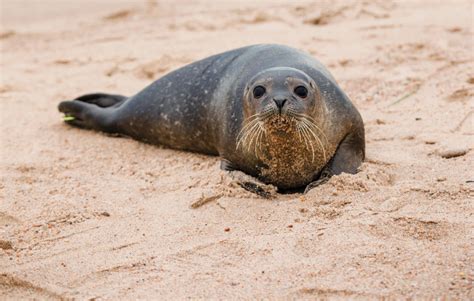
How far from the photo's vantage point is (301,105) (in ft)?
12.3

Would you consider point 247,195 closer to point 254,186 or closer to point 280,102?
point 254,186

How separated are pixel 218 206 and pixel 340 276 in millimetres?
1028

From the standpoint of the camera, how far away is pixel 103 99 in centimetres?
570

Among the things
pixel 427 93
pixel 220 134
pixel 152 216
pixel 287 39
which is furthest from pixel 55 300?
pixel 287 39

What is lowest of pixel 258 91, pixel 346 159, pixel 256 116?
pixel 346 159

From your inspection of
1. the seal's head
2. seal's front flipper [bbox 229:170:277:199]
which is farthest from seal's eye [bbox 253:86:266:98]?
seal's front flipper [bbox 229:170:277:199]

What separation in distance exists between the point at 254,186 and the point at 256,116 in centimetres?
36

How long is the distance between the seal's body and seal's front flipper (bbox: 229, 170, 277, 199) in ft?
0.18

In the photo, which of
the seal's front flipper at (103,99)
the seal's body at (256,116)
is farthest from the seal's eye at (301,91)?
the seal's front flipper at (103,99)

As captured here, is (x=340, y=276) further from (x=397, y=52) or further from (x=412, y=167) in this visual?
(x=397, y=52)

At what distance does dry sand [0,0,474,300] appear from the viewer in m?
2.96

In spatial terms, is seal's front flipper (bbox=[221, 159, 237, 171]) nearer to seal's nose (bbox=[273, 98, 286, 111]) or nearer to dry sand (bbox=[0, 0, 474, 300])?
dry sand (bbox=[0, 0, 474, 300])

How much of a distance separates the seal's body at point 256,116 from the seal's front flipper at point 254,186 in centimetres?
6

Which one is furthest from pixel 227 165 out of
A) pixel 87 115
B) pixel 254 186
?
pixel 87 115
